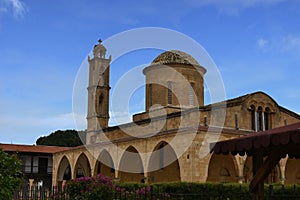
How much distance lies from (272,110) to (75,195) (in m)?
14.3

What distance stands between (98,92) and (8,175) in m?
22.2

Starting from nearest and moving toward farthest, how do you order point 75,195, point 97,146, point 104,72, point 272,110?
point 75,195 < point 272,110 < point 97,146 < point 104,72

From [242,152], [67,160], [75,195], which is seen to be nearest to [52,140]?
[67,160]

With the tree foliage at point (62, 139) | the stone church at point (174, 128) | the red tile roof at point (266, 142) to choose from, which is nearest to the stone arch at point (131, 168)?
the stone church at point (174, 128)

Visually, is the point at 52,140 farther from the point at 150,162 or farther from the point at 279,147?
the point at 279,147

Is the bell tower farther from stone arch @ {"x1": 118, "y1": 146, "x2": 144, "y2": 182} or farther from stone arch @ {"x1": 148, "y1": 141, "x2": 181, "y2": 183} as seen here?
stone arch @ {"x1": 148, "y1": 141, "x2": 181, "y2": 183}

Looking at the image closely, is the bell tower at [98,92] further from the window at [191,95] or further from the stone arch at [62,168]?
the window at [191,95]

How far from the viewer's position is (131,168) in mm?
27703

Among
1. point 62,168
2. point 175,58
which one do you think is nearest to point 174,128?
point 175,58

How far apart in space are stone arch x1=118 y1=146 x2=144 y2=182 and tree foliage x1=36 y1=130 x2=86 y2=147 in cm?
3297

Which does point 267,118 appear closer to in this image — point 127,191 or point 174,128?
point 174,128

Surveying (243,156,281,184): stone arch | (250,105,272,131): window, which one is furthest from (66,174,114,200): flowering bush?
(250,105,272,131): window

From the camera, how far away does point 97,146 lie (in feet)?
92.1

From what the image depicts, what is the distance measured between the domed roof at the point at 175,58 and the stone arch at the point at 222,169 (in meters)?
7.13
